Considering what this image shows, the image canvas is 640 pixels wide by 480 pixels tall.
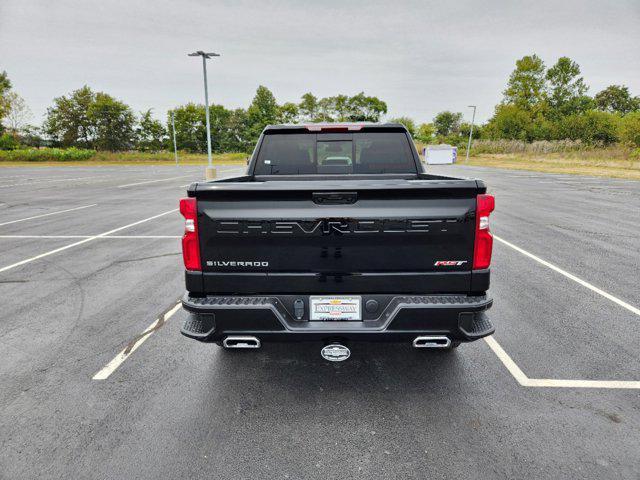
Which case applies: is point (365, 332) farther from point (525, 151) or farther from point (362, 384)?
point (525, 151)

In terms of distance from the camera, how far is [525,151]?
5675 centimetres

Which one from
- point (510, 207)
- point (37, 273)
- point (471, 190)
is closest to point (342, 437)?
point (471, 190)

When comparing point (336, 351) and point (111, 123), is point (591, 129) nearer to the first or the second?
point (336, 351)

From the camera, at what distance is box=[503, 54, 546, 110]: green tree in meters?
70.9

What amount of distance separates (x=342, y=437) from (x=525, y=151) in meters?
63.6

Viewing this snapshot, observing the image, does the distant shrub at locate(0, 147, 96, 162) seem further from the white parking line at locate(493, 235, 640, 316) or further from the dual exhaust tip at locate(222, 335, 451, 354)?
the dual exhaust tip at locate(222, 335, 451, 354)

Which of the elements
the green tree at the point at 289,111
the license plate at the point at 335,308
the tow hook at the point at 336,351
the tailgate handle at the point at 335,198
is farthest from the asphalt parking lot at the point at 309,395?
the green tree at the point at 289,111

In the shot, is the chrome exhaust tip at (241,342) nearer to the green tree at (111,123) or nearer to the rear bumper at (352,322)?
the rear bumper at (352,322)

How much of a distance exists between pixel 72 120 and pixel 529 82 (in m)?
87.5

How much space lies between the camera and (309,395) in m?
3.06

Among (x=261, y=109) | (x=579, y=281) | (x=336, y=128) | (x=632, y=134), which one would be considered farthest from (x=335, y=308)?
(x=261, y=109)

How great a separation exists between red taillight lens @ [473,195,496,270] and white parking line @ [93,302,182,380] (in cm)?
319

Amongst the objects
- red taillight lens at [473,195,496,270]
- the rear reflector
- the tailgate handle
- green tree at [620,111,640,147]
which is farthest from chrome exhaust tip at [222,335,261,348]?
green tree at [620,111,640,147]

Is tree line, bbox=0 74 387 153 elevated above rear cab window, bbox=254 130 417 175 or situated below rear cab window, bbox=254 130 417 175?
above
